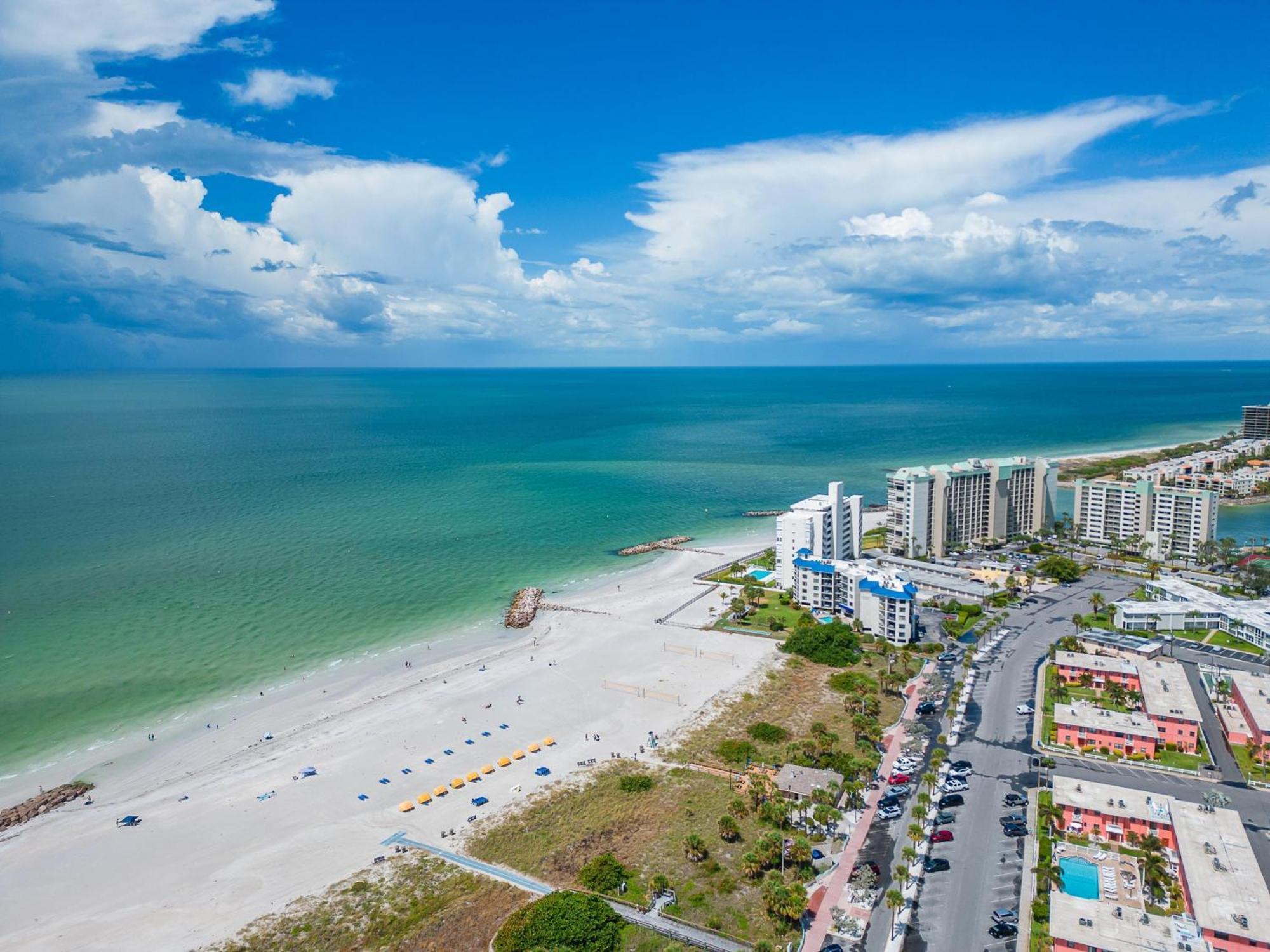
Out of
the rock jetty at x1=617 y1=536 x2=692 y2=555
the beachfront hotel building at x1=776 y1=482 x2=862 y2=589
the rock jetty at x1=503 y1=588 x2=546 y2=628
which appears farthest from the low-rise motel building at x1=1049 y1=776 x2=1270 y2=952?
the rock jetty at x1=617 y1=536 x2=692 y2=555

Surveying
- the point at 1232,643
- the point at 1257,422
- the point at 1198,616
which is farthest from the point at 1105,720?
the point at 1257,422

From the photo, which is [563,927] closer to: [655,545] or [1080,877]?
[1080,877]

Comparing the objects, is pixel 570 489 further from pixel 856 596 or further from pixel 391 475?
pixel 856 596

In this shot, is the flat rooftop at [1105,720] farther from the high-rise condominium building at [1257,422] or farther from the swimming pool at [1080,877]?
the high-rise condominium building at [1257,422]

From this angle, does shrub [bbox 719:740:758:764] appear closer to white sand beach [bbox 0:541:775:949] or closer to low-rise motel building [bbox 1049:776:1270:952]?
white sand beach [bbox 0:541:775:949]

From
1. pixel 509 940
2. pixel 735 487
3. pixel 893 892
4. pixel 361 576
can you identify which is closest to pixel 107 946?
pixel 509 940
